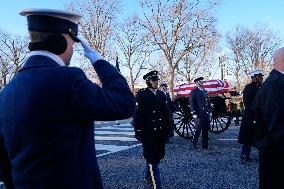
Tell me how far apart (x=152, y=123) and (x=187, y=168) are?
1.70m

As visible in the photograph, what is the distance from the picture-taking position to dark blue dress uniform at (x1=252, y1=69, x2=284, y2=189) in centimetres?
277

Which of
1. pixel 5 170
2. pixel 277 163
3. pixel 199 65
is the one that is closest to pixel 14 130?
pixel 5 170

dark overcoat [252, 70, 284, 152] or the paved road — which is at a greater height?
dark overcoat [252, 70, 284, 152]

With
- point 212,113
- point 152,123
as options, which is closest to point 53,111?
point 152,123

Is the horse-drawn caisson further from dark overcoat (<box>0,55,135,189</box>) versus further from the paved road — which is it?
dark overcoat (<box>0,55,135,189</box>)

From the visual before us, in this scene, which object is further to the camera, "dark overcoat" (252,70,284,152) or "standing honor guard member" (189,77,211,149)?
"standing honor guard member" (189,77,211,149)

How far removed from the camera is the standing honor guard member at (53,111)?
56.1 inches

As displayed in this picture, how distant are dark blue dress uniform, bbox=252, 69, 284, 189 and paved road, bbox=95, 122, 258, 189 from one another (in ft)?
6.78

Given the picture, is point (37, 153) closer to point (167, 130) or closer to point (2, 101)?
point (2, 101)

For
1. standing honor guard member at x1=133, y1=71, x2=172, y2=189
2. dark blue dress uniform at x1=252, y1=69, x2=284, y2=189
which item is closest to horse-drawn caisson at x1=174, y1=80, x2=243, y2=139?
standing honor guard member at x1=133, y1=71, x2=172, y2=189

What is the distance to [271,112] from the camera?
2.80 metres

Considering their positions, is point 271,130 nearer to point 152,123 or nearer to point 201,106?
point 152,123

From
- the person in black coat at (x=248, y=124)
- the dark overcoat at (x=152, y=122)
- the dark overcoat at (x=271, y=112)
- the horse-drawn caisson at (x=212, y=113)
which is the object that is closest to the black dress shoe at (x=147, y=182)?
the dark overcoat at (x=152, y=122)

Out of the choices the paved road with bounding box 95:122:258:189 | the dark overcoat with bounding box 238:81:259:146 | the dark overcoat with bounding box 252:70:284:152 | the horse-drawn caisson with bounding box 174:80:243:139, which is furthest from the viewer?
the horse-drawn caisson with bounding box 174:80:243:139
